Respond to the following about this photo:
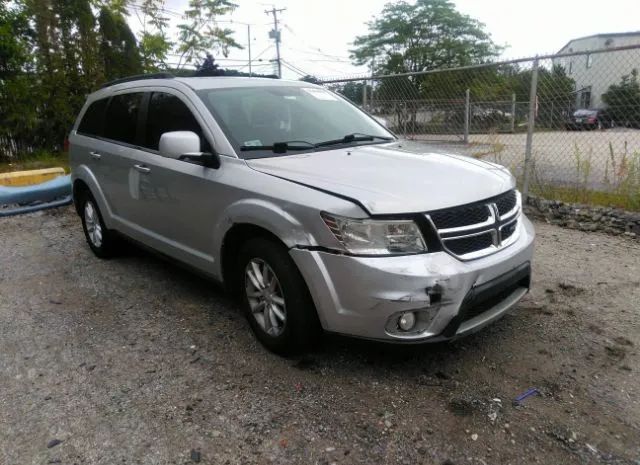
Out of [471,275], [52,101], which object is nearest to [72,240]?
[471,275]

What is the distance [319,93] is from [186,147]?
57.7 inches

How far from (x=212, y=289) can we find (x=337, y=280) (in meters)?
2.03

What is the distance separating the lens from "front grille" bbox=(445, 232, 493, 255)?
8.99ft

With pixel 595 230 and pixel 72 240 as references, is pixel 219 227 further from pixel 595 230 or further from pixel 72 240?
pixel 595 230

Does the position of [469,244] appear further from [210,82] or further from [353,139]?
[210,82]

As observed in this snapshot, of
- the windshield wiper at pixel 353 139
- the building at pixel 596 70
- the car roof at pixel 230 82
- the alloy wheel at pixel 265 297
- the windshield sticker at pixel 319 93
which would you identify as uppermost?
the building at pixel 596 70

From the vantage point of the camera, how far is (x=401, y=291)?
102 inches

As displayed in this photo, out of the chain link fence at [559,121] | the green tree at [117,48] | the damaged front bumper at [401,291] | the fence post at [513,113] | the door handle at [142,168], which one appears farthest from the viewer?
the green tree at [117,48]

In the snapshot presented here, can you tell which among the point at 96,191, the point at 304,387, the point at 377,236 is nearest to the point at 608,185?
the point at 377,236

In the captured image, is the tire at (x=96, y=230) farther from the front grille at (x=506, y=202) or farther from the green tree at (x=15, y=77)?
the green tree at (x=15, y=77)

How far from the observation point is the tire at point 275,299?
2896 millimetres

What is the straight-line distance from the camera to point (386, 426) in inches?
102

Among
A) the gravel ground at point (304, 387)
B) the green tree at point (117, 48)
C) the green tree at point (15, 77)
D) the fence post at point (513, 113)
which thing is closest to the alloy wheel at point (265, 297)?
the gravel ground at point (304, 387)

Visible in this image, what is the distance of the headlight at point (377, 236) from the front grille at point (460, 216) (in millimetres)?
133
